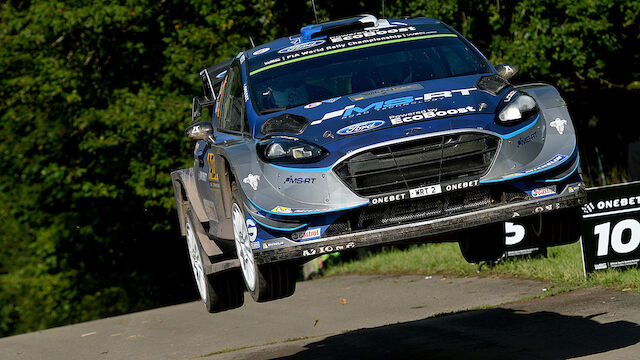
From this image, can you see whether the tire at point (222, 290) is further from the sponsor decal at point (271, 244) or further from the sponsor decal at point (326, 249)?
the sponsor decal at point (326, 249)

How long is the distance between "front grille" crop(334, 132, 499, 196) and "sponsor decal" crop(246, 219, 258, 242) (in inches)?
27.0

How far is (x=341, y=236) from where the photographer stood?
6.52 m

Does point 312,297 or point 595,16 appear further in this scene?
point 595,16

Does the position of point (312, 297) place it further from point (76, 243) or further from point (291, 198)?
point (76, 243)

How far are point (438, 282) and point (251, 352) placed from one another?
4.53 metres

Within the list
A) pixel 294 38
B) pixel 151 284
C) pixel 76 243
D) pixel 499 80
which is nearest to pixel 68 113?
pixel 76 243

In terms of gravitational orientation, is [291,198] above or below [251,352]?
above

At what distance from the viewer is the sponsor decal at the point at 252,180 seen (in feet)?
21.8

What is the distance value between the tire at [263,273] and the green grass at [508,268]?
5114mm

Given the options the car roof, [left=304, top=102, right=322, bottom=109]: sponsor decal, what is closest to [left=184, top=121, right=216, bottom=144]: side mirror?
the car roof

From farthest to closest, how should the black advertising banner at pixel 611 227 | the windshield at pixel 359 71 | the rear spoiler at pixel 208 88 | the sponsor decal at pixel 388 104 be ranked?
the black advertising banner at pixel 611 227
the rear spoiler at pixel 208 88
the windshield at pixel 359 71
the sponsor decal at pixel 388 104

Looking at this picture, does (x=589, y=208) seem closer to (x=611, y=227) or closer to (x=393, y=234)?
(x=611, y=227)

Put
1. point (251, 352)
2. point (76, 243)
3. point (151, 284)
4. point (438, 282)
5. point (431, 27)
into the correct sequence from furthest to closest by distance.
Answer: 1. point (151, 284)
2. point (76, 243)
3. point (438, 282)
4. point (251, 352)
5. point (431, 27)

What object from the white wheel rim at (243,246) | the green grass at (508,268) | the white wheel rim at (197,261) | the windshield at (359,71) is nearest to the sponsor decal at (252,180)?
the white wheel rim at (243,246)
